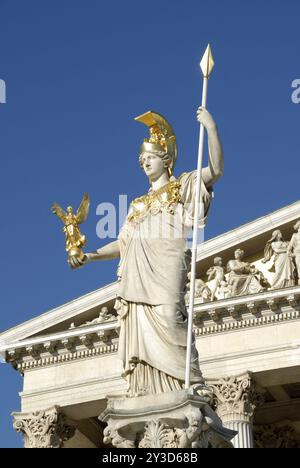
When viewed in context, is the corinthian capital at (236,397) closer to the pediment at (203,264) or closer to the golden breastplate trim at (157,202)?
the pediment at (203,264)

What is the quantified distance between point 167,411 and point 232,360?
22669 millimetres

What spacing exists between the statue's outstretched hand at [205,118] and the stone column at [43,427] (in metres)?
23.0

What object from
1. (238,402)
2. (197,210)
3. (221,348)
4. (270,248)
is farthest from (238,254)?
(197,210)

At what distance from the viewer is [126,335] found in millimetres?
9953

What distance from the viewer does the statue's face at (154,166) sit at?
10836mm

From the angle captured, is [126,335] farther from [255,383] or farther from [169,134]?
[255,383]

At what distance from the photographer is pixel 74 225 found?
11117 millimetres

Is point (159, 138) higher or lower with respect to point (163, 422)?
higher

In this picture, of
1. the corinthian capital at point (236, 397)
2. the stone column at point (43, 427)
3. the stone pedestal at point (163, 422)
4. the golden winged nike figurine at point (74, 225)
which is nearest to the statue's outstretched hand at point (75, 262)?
the golden winged nike figurine at point (74, 225)

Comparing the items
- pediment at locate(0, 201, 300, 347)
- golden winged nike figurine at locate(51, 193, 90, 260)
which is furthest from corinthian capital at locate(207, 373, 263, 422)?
golden winged nike figurine at locate(51, 193, 90, 260)

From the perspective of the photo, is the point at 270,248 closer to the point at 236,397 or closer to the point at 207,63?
the point at 236,397

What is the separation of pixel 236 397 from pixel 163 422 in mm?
21626

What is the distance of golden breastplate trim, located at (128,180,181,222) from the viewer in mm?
10508

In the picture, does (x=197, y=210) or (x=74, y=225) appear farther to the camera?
(x=74, y=225)
